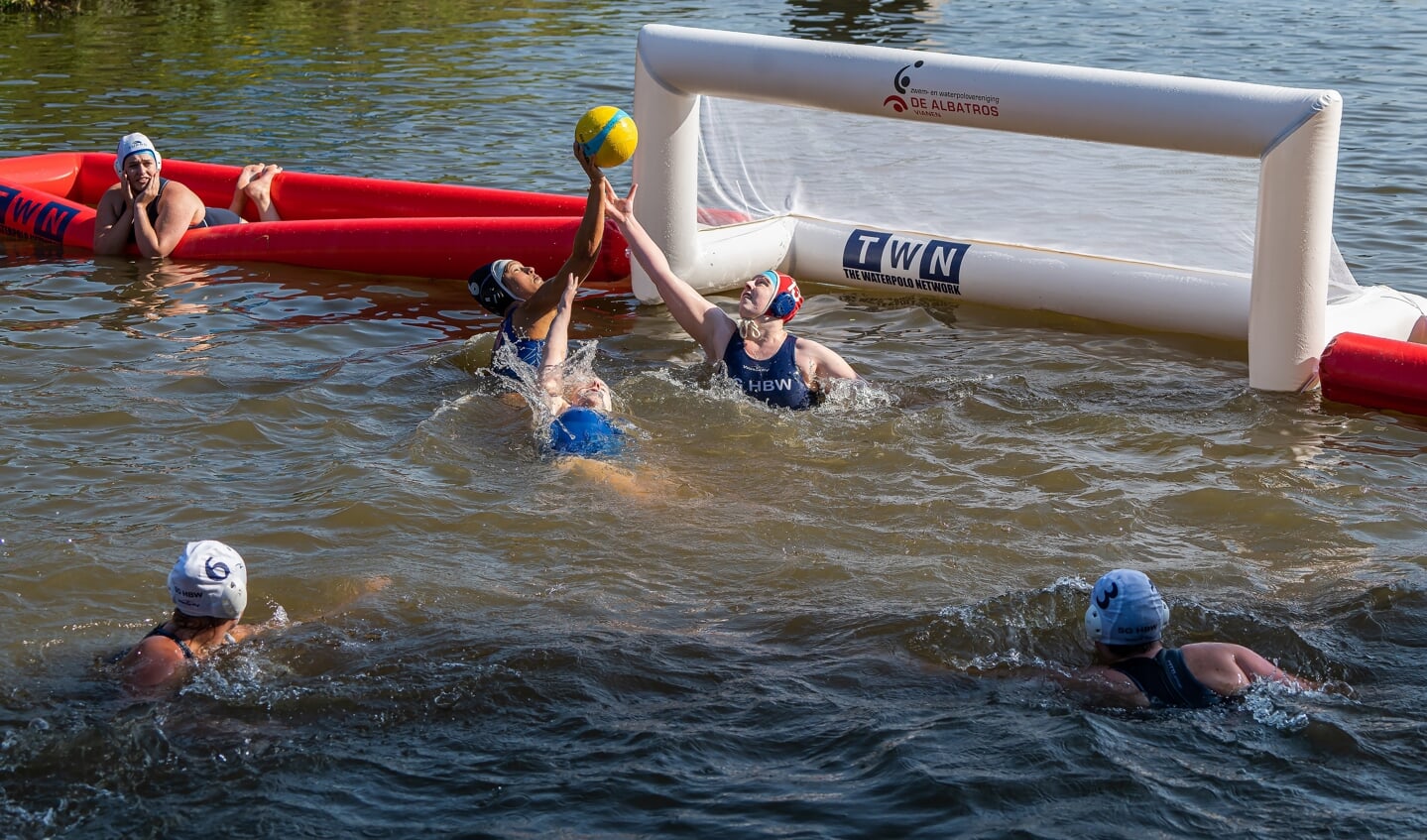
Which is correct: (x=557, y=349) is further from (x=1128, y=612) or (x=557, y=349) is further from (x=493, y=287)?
(x=1128, y=612)

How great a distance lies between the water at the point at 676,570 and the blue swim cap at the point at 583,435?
0.48 feet

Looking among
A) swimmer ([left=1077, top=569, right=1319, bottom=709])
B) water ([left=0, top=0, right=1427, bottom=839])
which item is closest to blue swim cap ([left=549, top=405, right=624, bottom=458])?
water ([left=0, top=0, right=1427, bottom=839])

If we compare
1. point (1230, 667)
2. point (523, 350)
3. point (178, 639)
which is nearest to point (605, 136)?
point (523, 350)

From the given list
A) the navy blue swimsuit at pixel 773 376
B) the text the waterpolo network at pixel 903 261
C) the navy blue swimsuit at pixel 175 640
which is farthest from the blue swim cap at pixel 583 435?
the text the waterpolo network at pixel 903 261

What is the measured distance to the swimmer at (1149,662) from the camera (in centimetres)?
466

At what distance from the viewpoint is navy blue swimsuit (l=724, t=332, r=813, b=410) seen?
741cm

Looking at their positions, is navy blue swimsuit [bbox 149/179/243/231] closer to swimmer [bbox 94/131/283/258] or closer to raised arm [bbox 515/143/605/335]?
swimmer [bbox 94/131/283/258]

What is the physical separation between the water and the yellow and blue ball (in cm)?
141

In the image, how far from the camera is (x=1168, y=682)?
469cm

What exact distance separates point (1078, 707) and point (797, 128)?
19.3 feet

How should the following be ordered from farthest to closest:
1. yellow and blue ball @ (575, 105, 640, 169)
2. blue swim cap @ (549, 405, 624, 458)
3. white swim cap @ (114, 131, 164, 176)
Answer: white swim cap @ (114, 131, 164, 176) < yellow and blue ball @ (575, 105, 640, 169) < blue swim cap @ (549, 405, 624, 458)

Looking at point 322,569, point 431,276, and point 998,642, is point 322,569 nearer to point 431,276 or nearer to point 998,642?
point 998,642

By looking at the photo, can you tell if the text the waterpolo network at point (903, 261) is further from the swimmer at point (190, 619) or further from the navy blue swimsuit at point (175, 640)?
the navy blue swimsuit at point (175, 640)

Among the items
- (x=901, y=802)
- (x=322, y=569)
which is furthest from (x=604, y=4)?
(x=901, y=802)
